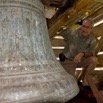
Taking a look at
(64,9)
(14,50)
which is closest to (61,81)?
(14,50)

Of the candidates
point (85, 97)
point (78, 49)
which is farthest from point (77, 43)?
point (85, 97)

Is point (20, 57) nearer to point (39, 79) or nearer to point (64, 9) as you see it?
point (39, 79)

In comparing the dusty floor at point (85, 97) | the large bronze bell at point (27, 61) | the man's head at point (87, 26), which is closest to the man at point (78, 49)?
the man's head at point (87, 26)

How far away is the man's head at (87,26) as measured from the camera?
2274mm

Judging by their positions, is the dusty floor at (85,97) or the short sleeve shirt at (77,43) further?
the short sleeve shirt at (77,43)

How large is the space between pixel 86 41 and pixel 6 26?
5.82 feet

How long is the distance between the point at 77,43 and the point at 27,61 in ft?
5.85

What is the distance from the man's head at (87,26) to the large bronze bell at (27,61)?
1.44 m

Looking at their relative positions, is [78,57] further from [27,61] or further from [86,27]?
[27,61]

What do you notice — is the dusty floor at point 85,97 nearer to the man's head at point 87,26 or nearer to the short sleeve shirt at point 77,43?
the short sleeve shirt at point 77,43

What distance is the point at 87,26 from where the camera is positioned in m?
2.32

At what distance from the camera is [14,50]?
0.75m

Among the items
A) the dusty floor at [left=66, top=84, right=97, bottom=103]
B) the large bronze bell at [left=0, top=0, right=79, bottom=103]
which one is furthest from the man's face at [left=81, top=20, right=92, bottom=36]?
the large bronze bell at [left=0, top=0, right=79, bottom=103]

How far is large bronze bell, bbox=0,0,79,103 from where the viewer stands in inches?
25.4
